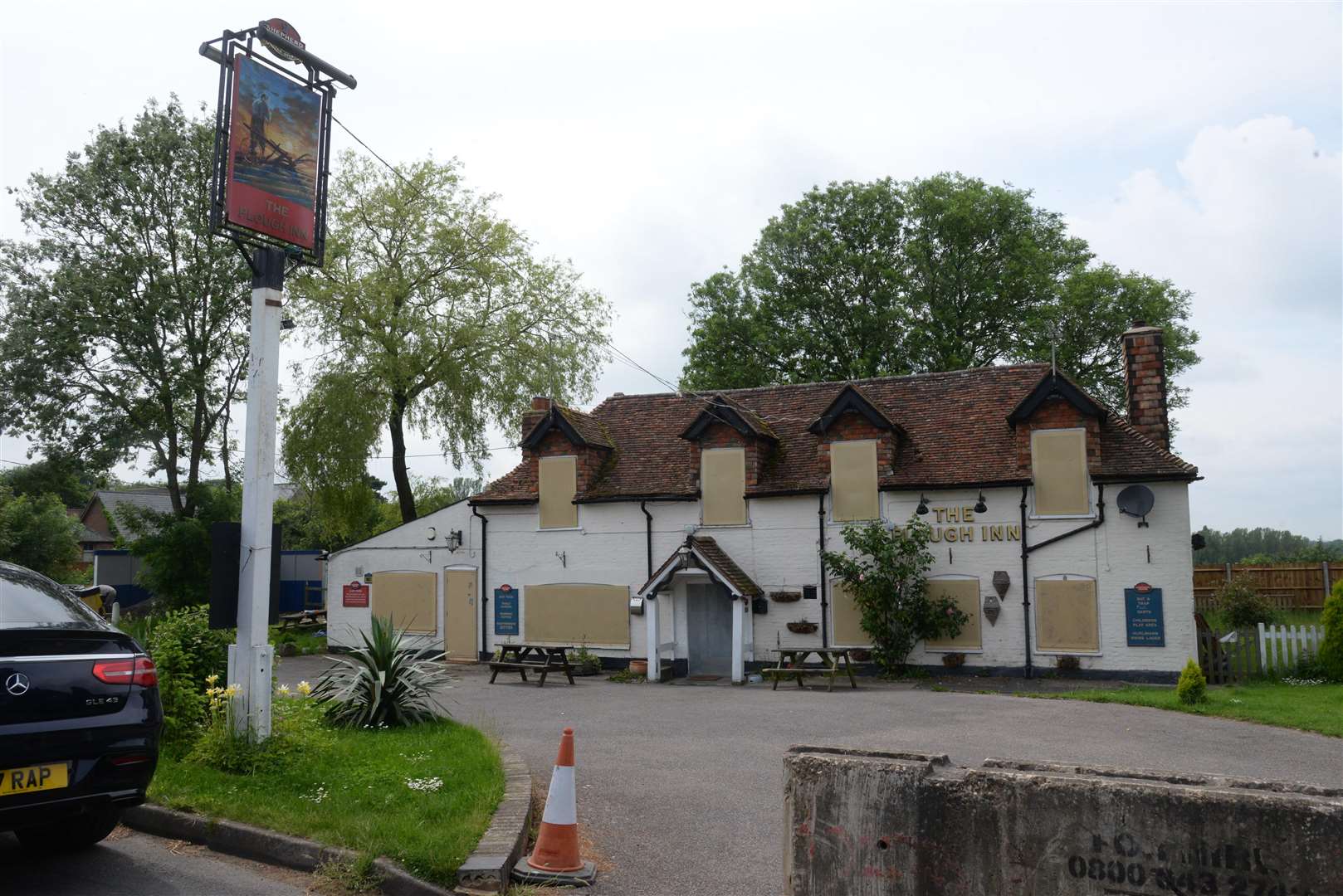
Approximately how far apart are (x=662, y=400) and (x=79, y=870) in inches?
775

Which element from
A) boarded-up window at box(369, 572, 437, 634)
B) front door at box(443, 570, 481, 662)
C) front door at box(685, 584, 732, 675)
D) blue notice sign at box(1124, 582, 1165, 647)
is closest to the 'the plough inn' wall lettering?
blue notice sign at box(1124, 582, 1165, 647)

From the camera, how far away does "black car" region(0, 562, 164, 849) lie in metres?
5.32

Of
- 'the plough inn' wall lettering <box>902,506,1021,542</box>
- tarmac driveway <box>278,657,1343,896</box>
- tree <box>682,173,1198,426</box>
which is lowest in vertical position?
tarmac driveway <box>278,657,1343,896</box>

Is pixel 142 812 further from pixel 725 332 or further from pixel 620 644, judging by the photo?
pixel 725 332

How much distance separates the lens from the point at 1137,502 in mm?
18453

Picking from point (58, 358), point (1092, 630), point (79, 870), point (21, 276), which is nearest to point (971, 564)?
point (1092, 630)

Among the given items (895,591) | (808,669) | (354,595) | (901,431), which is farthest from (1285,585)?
(354,595)

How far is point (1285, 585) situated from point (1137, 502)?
648 inches

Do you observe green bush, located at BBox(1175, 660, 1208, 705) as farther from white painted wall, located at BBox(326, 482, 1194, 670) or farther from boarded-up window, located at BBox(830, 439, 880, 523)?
boarded-up window, located at BBox(830, 439, 880, 523)

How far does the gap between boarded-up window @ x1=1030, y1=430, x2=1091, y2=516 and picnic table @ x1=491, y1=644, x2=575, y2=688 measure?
31.4 feet

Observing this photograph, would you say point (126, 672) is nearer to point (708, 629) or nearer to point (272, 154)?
point (272, 154)

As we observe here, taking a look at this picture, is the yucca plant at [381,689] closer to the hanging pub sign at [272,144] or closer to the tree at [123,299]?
the hanging pub sign at [272,144]

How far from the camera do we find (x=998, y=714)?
14.1 m

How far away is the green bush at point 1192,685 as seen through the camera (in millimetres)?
14773
